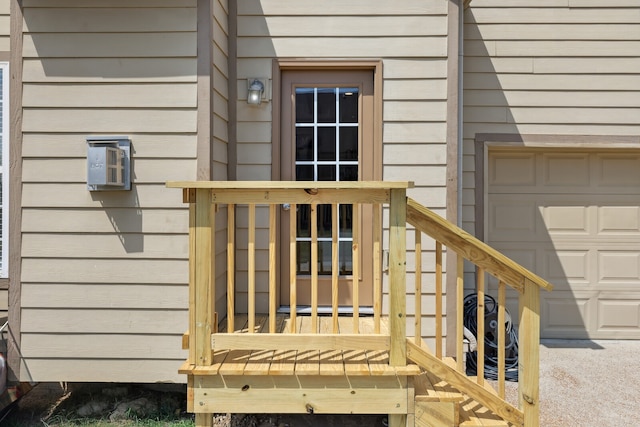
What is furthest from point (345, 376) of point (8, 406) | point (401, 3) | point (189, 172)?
point (401, 3)

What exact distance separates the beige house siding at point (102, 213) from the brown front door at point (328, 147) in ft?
2.53

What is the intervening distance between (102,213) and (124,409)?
1.29 metres

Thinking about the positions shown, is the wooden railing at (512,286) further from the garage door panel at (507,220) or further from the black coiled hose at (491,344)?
the garage door panel at (507,220)

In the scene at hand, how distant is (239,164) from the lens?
3193 mm

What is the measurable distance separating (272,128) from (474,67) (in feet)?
6.25

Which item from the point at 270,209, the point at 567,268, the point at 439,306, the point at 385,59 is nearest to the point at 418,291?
the point at 439,306

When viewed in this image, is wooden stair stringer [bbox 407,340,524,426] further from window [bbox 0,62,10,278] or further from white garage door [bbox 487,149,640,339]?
window [bbox 0,62,10,278]

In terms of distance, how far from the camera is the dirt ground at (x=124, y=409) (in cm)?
274

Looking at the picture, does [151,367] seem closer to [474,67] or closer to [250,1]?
[250,1]

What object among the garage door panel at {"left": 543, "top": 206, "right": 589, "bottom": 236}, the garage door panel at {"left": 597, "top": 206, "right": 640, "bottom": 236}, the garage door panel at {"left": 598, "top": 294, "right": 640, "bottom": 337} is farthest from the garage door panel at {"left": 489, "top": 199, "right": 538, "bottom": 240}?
the garage door panel at {"left": 598, "top": 294, "right": 640, "bottom": 337}

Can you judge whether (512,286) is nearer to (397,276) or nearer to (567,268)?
(397,276)

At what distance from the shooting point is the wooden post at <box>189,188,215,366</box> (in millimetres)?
2152

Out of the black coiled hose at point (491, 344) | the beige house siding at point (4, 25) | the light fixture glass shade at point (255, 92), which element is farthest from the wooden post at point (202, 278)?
the black coiled hose at point (491, 344)

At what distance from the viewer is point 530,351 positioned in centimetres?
219
